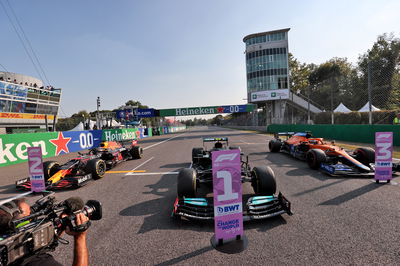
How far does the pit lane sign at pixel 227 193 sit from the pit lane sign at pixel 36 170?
15.4 feet

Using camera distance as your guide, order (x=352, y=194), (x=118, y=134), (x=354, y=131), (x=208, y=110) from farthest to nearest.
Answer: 1. (x=208, y=110)
2. (x=118, y=134)
3. (x=354, y=131)
4. (x=352, y=194)

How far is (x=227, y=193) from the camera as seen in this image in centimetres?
260

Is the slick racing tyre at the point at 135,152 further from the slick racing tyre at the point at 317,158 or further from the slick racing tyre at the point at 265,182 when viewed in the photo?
the slick racing tyre at the point at 317,158

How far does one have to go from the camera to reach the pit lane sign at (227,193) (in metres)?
2.54

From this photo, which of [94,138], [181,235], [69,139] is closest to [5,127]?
[94,138]

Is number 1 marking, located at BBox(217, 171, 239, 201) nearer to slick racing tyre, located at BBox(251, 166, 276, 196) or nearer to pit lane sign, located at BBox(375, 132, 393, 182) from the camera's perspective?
slick racing tyre, located at BBox(251, 166, 276, 196)

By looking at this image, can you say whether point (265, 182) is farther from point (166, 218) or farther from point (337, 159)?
point (337, 159)

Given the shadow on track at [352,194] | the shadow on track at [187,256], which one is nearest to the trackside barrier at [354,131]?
the shadow on track at [352,194]

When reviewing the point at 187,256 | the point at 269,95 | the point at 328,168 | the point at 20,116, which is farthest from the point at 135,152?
the point at 269,95

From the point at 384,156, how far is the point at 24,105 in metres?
42.0

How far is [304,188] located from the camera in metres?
4.75

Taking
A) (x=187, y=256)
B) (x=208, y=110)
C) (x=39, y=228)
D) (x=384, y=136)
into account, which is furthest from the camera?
(x=208, y=110)

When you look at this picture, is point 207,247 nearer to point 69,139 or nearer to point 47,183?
point 47,183

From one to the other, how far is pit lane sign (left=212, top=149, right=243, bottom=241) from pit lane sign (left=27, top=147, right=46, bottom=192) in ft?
15.4
